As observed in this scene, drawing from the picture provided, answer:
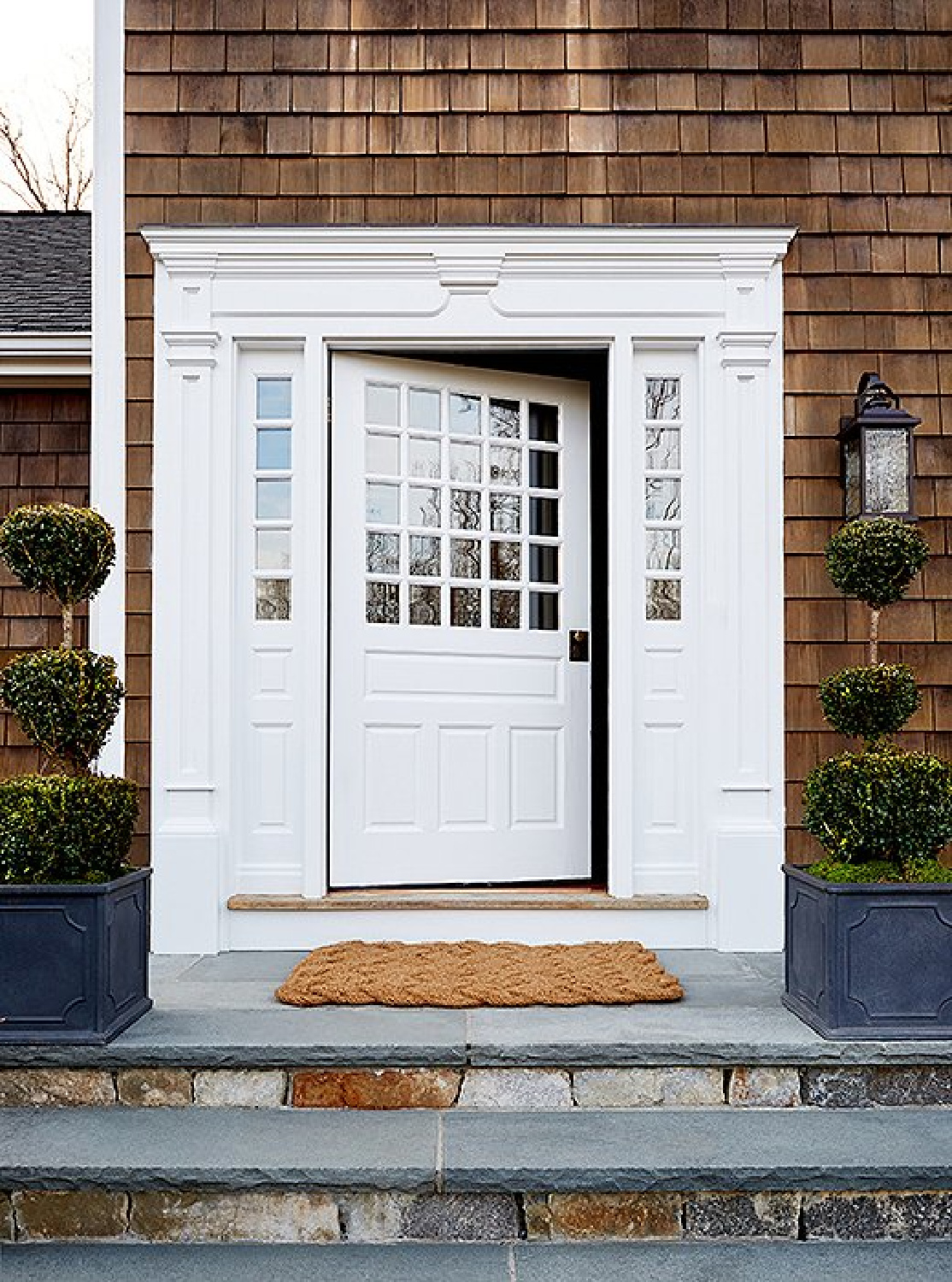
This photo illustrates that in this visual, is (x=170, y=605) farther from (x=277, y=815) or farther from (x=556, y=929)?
(x=556, y=929)

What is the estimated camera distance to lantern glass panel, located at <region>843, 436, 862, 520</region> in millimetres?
4707

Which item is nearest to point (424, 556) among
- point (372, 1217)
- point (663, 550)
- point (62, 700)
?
point (663, 550)

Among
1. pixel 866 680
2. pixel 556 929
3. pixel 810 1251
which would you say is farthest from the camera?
pixel 556 929

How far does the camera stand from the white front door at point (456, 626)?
5.00 metres

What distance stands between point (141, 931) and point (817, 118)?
3398 mm

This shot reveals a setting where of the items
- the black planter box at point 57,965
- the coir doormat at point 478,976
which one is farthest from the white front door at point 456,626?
the black planter box at point 57,965

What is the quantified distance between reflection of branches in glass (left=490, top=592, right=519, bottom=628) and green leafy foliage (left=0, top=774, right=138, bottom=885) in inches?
71.9

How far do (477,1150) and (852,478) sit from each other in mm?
2584

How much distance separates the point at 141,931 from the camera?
3.84 metres

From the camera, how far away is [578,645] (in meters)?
5.27

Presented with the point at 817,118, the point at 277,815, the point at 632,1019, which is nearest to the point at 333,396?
the point at 277,815

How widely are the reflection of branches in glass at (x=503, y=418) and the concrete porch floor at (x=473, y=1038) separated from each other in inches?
85.7

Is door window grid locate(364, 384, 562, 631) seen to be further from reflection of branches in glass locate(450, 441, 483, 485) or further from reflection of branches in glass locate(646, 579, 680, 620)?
reflection of branches in glass locate(646, 579, 680, 620)

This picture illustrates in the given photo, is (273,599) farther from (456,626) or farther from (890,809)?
(890,809)
